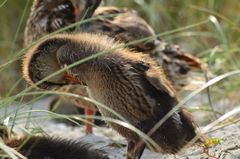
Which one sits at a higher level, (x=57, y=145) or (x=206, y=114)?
(x=57, y=145)

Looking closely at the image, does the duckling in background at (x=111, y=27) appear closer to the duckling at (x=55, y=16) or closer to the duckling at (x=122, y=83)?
the duckling at (x=55, y=16)

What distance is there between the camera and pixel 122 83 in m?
4.46

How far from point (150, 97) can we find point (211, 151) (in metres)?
0.47

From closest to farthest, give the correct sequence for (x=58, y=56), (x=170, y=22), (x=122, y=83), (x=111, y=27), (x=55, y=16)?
(x=122, y=83) < (x=58, y=56) < (x=111, y=27) < (x=55, y=16) < (x=170, y=22)

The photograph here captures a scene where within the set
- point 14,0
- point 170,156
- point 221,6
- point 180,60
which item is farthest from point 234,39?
point 170,156

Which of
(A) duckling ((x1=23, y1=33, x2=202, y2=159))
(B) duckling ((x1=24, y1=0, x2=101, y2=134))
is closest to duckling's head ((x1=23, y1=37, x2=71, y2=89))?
(A) duckling ((x1=23, y1=33, x2=202, y2=159))

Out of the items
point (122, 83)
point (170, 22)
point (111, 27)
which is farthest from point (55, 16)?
point (170, 22)

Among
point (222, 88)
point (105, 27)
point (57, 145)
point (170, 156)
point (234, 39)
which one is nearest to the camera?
point (57, 145)

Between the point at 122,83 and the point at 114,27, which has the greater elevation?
the point at 122,83

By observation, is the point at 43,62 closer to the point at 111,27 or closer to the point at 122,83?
the point at 122,83

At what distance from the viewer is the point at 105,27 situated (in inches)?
234

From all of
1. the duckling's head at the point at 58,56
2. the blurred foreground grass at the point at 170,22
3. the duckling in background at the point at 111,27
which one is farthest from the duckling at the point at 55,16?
the blurred foreground grass at the point at 170,22

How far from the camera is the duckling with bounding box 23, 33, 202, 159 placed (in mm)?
4426

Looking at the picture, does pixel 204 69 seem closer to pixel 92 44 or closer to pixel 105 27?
pixel 105 27
